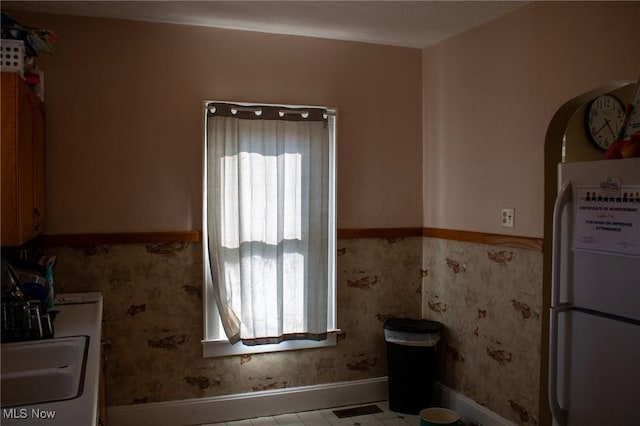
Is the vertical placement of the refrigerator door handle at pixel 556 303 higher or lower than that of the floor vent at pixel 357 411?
higher

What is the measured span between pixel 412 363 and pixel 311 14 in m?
2.21

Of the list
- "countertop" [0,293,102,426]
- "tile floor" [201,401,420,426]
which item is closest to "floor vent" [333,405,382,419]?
"tile floor" [201,401,420,426]

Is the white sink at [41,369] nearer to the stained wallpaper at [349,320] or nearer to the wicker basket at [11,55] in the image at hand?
the wicker basket at [11,55]

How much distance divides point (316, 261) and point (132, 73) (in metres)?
1.59

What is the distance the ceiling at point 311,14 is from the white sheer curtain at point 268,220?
50 centimetres

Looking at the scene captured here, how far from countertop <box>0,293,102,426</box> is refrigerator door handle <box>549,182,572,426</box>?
67.0 inches

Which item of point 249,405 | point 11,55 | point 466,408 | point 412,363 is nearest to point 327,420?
point 249,405

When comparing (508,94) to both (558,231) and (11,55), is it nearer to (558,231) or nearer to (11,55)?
(558,231)

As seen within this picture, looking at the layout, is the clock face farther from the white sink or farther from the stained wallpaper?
the white sink

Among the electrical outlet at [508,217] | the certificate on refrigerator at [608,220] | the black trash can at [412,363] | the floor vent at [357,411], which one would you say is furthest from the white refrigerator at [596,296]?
the floor vent at [357,411]

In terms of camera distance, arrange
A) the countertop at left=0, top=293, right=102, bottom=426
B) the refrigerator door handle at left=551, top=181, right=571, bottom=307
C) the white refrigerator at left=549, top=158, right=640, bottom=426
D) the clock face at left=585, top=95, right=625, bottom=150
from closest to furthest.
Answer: the countertop at left=0, top=293, right=102, bottom=426 < the white refrigerator at left=549, top=158, right=640, bottom=426 < the refrigerator door handle at left=551, top=181, right=571, bottom=307 < the clock face at left=585, top=95, right=625, bottom=150

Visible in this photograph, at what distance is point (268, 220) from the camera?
346cm

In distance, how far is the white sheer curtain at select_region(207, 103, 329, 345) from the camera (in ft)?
11.0

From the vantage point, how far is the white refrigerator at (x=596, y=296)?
6.39 feet
